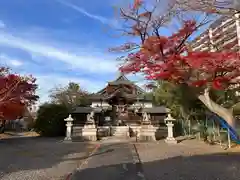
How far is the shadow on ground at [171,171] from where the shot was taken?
705cm

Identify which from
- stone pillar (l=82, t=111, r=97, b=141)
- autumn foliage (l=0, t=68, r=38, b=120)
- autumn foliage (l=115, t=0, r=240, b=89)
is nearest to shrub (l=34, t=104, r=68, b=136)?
autumn foliage (l=0, t=68, r=38, b=120)

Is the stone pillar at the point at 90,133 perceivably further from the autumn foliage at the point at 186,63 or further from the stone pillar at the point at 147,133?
the autumn foliage at the point at 186,63

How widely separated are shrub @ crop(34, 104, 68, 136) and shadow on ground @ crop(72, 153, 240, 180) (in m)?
19.3

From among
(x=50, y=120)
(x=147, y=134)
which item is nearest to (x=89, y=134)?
(x=147, y=134)

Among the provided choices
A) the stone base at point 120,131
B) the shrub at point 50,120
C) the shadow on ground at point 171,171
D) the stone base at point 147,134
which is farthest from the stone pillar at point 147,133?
the shadow on ground at point 171,171

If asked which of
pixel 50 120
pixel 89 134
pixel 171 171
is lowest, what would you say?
pixel 171 171

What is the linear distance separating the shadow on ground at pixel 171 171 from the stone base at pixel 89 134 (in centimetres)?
1305

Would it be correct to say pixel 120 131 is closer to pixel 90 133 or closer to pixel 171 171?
pixel 90 133

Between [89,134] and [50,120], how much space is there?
668 cm

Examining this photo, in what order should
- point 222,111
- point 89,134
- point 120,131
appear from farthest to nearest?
point 120,131 < point 89,134 < point 222,111

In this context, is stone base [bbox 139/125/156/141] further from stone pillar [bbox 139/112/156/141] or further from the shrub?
the shrub

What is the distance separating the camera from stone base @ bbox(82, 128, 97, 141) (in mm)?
21909

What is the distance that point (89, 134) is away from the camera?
72.8 feet

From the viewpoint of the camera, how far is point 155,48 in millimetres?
11047
